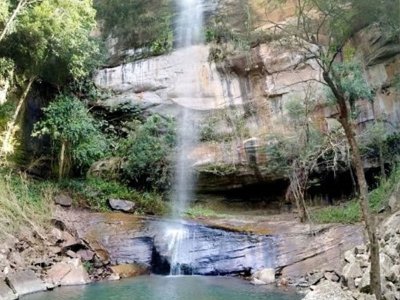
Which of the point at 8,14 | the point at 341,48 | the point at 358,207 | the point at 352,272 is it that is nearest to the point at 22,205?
the point at 8,14

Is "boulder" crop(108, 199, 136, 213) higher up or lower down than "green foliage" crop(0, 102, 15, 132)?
lower down

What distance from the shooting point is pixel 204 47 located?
60.6 ft

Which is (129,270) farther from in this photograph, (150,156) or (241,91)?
(241,91)

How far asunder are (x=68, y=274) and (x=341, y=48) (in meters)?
7.36

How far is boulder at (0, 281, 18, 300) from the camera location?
29.2 feet

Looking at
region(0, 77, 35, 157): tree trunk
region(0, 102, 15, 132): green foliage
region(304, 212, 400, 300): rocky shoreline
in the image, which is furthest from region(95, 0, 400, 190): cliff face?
region(304, 212, 400, 300): rocky shoreline

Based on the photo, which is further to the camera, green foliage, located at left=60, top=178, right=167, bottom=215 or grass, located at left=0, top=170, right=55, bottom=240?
green foliage, located at left=60, top=178, right=167, bottom=215

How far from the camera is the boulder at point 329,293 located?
799 cm

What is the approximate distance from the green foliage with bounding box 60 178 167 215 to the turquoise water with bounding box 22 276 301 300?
3.98 m

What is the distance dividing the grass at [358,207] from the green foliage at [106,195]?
4938 mm

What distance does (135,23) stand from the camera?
19234mm

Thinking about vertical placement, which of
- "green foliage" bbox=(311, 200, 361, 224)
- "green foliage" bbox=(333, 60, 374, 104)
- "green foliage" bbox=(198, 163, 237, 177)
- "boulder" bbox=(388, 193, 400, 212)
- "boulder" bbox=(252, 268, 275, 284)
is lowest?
"boulder" bbox=(252, 268, 275, 284)

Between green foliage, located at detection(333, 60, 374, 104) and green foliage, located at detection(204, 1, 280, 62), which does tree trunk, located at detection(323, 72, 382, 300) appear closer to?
green foliage, located at detection(333, 60, 374, 104)

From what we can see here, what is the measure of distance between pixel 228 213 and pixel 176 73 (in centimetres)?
556
